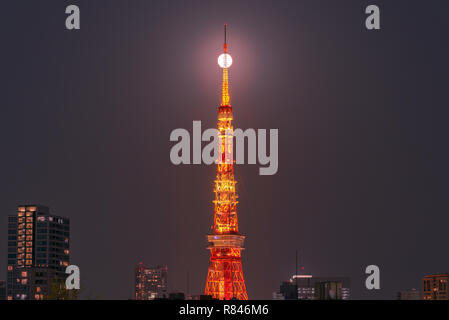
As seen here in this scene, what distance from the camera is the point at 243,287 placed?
7387 inches
